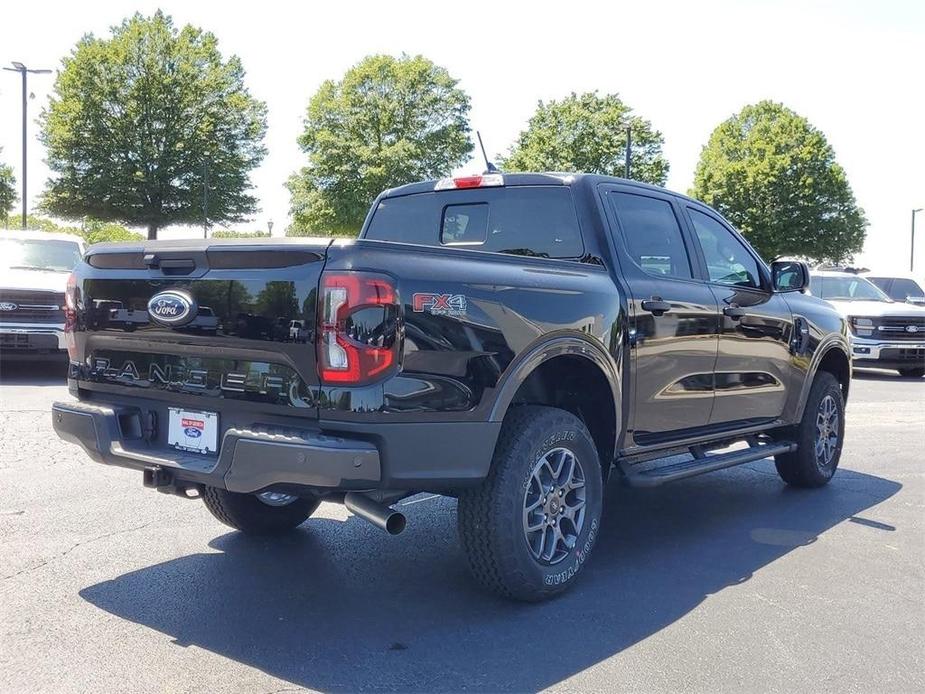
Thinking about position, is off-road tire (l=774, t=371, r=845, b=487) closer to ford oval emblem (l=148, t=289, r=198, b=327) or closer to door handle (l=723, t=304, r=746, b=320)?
door handle (l=723, t=304, r=746, b=320)

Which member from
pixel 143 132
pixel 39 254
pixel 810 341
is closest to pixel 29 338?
pixel 39 254

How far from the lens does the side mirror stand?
574 centimetres

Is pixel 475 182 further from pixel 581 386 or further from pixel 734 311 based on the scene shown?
pixel 734 311

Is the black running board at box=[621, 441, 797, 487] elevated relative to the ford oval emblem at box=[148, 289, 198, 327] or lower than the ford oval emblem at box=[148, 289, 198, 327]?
lower

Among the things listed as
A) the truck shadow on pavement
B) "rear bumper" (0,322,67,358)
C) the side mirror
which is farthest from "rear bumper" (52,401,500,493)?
"rear bumper" (0,322,67,358)

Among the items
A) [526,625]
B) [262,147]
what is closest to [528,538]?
[526,625]

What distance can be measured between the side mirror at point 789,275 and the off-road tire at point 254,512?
10.7ft

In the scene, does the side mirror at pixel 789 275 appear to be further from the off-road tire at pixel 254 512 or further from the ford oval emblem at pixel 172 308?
the ford oval emblem at pixel 172 308

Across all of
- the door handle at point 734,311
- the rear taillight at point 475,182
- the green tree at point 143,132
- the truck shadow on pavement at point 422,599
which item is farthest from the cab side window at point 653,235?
the green tree at point 143,132

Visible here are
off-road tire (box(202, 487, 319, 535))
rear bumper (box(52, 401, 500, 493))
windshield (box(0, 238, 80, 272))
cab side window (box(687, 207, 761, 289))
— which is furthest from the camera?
windshield (box(0, 238, 80, 272))

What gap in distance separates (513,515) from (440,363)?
2.44 ft

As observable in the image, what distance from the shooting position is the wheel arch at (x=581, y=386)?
3.91 metres

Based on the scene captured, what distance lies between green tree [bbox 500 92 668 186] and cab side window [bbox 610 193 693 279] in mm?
37753

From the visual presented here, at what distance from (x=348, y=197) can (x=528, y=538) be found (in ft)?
134
